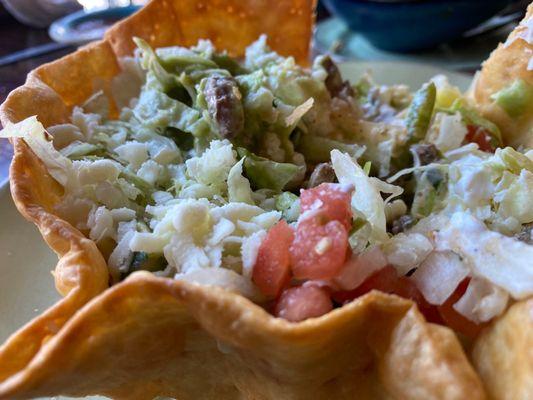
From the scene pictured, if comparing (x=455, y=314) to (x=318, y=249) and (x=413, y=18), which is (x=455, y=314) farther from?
(x=413, y=18)

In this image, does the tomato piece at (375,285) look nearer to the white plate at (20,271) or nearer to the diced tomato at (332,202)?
the diced tomato at (332,202)

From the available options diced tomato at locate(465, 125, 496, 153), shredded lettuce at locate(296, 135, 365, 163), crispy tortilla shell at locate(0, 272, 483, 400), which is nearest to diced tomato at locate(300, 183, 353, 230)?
crispy tortilla shell at locate(0, 272, 483, 400)

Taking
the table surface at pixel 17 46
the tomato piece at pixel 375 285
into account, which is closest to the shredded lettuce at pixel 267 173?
the tomato piece at pixel 375 285

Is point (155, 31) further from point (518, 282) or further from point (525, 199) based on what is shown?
point (518, 282)

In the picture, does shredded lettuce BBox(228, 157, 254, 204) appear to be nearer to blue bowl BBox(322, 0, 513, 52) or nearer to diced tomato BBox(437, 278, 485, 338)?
diced tomato BBox(437, 278, 485, 338)

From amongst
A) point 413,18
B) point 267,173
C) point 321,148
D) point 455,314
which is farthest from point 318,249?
point 413,18

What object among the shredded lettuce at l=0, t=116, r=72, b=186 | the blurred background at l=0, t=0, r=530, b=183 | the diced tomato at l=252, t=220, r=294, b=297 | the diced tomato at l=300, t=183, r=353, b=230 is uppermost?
the shredded lettuce at l=0, t=116, r=72, b=186
